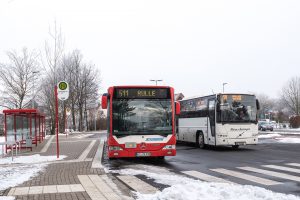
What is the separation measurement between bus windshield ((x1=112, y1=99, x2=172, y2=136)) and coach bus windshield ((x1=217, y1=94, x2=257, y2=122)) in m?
6.39

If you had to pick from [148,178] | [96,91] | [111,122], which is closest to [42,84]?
[96,91]

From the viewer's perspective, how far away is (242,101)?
21.2 m

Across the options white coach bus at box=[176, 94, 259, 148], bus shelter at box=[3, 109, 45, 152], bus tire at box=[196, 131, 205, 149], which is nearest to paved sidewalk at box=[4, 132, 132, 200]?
bus shelter at box=[3, 109, 45, 152]

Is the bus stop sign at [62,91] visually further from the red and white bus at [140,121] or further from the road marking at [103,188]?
the road marking at [103,188]

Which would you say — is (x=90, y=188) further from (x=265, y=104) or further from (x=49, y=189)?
(x=265, y=104)

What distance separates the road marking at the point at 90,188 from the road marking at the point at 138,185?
0.84 meters

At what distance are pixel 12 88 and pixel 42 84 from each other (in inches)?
292

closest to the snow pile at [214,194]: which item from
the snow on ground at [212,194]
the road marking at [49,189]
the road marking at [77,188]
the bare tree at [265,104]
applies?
the snow on ground at [212,194]

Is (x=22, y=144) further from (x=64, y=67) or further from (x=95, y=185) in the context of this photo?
(x=64, y=67)

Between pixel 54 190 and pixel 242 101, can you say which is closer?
pixel 54 190

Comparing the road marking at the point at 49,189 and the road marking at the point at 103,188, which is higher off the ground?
the road marking at the point at 49,189

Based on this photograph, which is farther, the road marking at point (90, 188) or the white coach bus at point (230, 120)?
the white coach bus at point (230, 120)

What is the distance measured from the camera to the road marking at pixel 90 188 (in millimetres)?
7766

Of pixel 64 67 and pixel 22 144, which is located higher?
pixel 64 67
